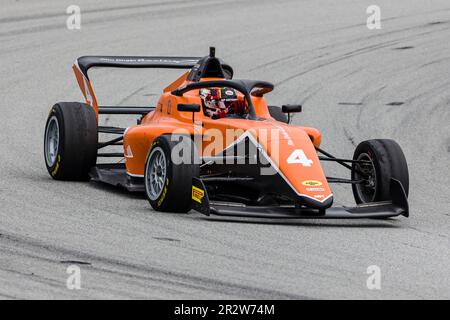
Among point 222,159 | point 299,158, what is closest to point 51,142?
point 222,159

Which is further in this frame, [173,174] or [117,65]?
[117,65]

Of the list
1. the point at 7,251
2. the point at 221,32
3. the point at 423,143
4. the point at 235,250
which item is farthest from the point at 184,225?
the point at 221,32

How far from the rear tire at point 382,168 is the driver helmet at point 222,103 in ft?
4.70

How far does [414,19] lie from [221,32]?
4466 mm

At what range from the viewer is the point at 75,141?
42.0 ft

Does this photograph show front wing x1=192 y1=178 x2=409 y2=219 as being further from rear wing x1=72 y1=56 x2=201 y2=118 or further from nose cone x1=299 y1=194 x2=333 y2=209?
rear wing x1=72 y1=56 x2=201 y2=118

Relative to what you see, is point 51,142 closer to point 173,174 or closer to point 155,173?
point 155,173

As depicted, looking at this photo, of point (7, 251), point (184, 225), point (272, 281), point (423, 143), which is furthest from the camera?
point (423, 143)

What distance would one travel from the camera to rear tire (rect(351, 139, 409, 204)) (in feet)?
37.8

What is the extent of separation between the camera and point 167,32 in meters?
24.2

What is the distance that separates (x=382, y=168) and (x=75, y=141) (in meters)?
3.51

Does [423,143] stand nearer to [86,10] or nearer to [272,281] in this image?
[272,281]

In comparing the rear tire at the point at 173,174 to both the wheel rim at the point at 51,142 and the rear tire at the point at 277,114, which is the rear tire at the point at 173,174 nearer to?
the wheel rim at the point at 51,142

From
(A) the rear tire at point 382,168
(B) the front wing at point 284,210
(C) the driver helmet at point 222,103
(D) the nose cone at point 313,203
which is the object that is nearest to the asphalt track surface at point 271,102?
(B) the front wing at point 284,210
